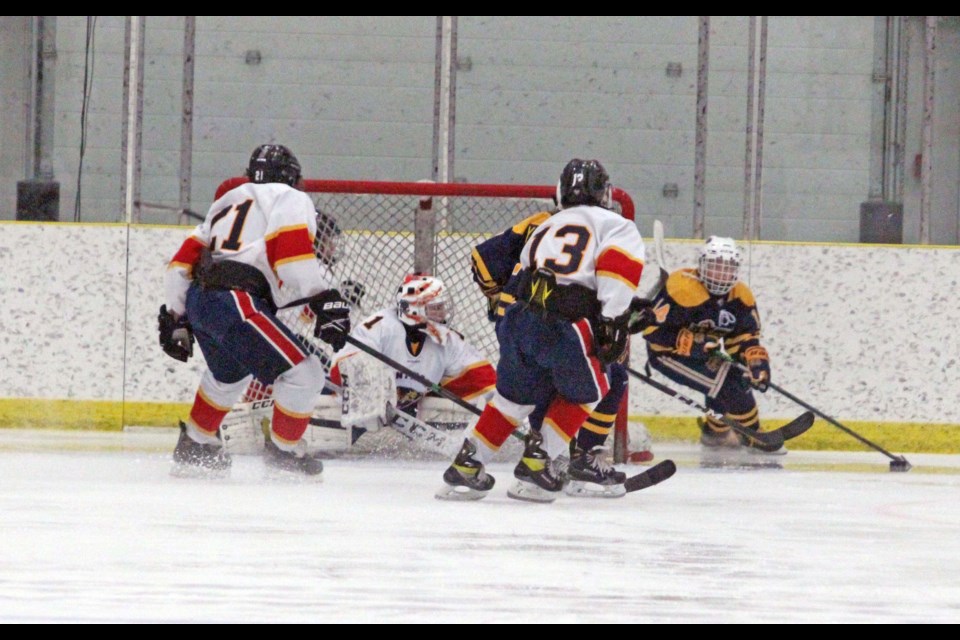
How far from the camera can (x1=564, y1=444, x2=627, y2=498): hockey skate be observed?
163 inches

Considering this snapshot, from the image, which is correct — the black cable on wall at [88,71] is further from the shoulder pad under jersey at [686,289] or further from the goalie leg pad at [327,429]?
the shoulder pad under jersey at [686,289]

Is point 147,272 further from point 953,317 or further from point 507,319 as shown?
point 953,317

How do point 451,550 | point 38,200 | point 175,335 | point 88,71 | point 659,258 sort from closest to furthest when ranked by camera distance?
Result: point 451,550, point 175,335, point 659,258, point 38,200, point 88,71

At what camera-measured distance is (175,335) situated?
4.34m

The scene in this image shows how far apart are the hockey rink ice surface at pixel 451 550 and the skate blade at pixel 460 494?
0.05m

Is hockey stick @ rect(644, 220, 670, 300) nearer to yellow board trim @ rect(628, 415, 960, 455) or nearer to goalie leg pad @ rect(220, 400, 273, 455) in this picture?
yellow board trim @ rect(628, 415, 960, 455)

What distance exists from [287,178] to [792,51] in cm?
506

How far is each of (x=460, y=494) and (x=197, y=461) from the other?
2.88 feet

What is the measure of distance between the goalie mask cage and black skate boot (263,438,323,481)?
987 millimetres

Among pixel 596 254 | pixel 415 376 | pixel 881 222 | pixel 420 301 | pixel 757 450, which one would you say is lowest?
pixel 757 450

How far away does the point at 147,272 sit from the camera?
5770mm

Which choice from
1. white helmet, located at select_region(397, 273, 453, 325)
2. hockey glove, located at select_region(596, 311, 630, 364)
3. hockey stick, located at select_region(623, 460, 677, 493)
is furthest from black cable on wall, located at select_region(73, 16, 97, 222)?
hockey glove, located at select_region(596, 311, 630, 364)

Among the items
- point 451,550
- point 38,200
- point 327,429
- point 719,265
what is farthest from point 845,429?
point 38,200

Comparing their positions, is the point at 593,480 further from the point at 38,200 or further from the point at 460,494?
the point at 38,200
